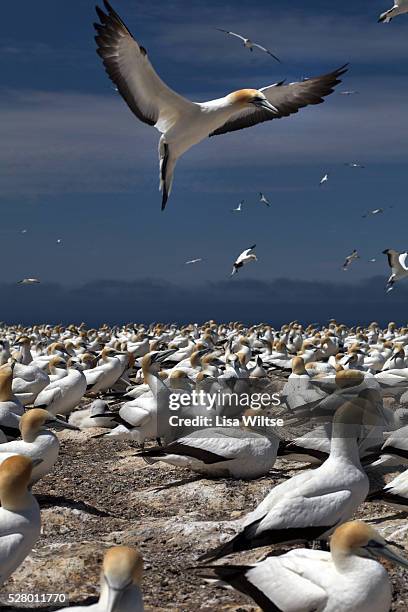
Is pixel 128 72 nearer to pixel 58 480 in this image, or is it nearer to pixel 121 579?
pixel 58 480

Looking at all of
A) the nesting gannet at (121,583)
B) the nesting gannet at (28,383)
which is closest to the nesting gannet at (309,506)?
the nesting gannet at (121,583)

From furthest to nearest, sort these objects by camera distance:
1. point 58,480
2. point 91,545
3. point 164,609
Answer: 1. point 58,480
2. point 91,545
3. point 164,609

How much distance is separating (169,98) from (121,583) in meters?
7.18

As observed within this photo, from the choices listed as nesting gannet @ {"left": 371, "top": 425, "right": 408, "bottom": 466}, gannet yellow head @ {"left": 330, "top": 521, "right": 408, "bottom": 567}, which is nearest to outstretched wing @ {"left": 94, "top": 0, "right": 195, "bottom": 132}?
nesting gannet @ {"left": 371, "top": 425, "right": 408, "bottom": 466}

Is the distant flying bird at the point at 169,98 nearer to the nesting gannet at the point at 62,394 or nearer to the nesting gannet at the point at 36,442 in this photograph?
the nesting gannet at the point at 62,394

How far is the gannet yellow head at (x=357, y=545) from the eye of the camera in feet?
12.6

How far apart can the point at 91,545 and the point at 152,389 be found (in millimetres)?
4698

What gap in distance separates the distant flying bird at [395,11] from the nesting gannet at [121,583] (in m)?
9.76

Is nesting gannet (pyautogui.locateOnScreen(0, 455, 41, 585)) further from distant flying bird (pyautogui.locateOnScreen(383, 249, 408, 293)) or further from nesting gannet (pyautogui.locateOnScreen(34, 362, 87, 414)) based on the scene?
A: distant flying bird (pyautogui.locateOnScreen(383, 249, 408, 293))

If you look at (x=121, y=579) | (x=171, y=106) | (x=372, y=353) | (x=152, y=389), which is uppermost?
(x=171, y=106)

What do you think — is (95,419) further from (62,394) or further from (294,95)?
(294,95)

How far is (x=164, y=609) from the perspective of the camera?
4953 millimetres

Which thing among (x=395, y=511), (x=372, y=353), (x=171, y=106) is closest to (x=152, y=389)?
(x=171, y=106)

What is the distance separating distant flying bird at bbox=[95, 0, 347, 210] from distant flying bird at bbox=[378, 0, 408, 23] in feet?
5.20
